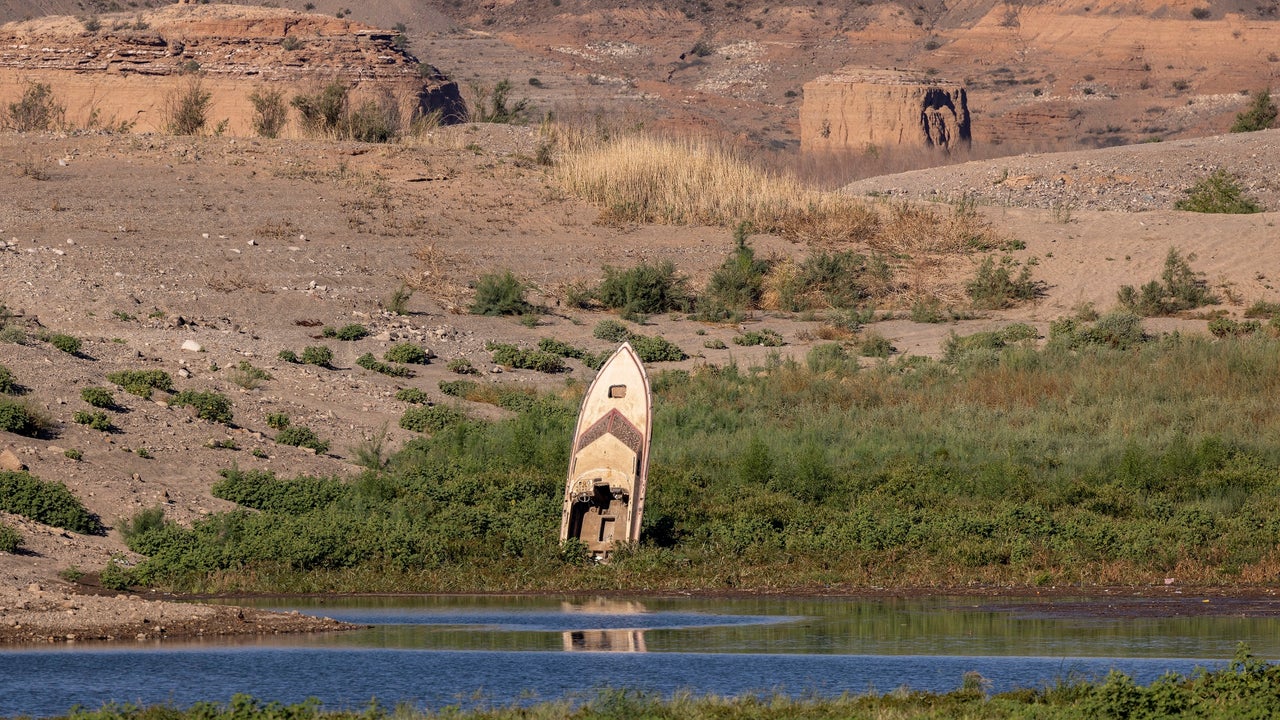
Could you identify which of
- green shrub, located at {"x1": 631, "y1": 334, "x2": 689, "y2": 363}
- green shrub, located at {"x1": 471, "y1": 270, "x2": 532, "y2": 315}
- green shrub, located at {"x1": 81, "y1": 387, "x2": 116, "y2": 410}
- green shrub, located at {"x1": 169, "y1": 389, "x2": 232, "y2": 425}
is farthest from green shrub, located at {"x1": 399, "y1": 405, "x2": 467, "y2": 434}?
green shrub, located at {"x1": 471, "y1": 270, "x2": 532, "y2": 315}

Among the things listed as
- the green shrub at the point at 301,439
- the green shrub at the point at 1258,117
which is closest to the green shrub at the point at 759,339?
the green shrub at the point at 301,439

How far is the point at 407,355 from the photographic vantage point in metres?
25.6

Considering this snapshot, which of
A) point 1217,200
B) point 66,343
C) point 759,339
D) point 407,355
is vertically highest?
point 1217,200

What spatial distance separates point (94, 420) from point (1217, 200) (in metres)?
28.2

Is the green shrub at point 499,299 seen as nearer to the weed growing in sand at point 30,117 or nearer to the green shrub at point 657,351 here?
the green shrub at point 657,351

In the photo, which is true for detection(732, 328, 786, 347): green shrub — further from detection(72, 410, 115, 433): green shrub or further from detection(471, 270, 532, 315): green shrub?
detection(72, 410, 115, 433): green shrub

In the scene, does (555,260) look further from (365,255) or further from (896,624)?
(896,624)

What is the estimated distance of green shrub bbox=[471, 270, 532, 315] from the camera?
96.8 ft

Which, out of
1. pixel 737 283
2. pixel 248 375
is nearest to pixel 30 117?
pixel 737 283

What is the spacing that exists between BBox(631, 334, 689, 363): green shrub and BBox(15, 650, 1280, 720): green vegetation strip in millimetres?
17552

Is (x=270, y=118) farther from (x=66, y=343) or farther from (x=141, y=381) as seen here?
(x=141, y=381)

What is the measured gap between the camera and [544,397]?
23.8 m

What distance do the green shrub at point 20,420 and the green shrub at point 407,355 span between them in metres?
7.60

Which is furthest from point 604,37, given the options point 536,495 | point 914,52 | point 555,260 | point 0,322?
point 536,495
